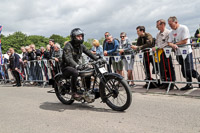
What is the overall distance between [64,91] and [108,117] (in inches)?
68.7

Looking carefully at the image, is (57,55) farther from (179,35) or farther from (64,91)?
(179,35)

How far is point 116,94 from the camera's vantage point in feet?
13.9

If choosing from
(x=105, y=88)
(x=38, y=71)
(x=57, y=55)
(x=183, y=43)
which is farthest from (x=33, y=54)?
(x=183, y=43)

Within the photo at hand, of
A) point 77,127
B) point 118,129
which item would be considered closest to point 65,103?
point 77,127

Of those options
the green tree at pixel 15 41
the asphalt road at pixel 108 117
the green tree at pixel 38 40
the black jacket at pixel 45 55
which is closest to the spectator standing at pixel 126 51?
the asphalt road at pixel 108 117

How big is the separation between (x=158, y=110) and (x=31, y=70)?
7930mm

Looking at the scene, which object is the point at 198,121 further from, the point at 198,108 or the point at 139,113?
the point at 139,113

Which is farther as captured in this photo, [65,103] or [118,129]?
[65,103]

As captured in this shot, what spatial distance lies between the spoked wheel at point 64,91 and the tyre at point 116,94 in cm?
115

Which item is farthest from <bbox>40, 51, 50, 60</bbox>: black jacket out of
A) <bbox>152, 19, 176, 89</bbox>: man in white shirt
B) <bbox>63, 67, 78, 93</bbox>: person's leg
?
<bbox>152, 19, 176, 89</bbox>: man in white shirt

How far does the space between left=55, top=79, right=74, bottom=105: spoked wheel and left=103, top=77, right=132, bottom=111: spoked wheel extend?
46.6 inches

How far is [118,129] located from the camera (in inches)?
128

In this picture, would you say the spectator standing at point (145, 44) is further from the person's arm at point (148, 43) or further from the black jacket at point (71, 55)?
the black jacket at point (71, 55)

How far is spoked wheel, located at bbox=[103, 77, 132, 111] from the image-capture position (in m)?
4.02
